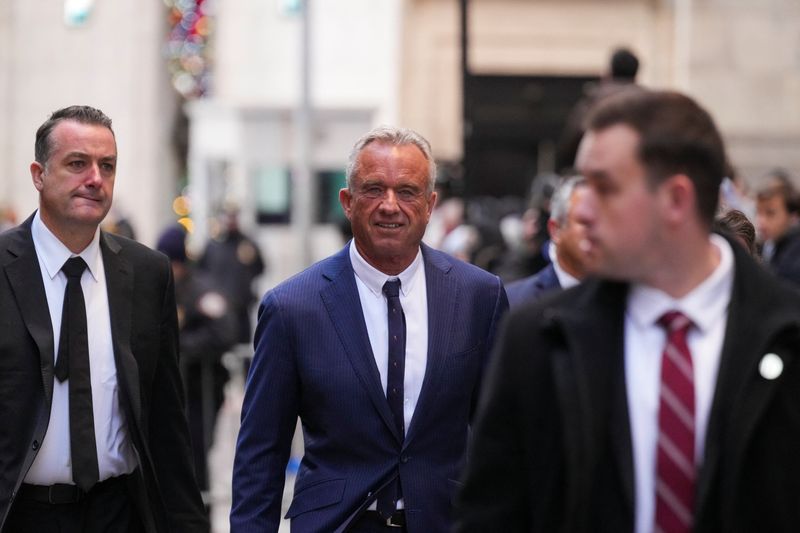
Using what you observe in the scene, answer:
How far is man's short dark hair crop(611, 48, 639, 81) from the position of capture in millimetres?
10703

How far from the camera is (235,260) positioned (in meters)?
20.0

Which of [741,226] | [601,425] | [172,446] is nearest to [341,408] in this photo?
[172,446]

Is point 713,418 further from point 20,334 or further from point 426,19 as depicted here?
point 426,19

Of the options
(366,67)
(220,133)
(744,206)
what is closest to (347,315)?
→ (744,206)

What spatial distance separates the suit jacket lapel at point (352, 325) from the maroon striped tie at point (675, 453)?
6.62 feet

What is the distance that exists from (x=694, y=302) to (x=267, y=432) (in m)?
2.34

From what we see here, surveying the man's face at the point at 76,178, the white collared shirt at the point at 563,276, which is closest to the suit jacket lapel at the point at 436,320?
the white collared shirt at the point at 563,276

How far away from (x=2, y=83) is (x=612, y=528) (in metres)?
25.6

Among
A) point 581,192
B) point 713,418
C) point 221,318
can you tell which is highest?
point 581,192

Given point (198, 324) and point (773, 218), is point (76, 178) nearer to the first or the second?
point (198, 324)

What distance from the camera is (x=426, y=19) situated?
27.8 meters

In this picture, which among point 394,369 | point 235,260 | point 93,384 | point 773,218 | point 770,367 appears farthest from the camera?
point 235,260

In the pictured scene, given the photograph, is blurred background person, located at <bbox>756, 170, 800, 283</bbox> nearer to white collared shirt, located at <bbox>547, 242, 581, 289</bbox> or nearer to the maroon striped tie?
white collared shirt, located at <bbox>547, 242, 581, 289</bbox>

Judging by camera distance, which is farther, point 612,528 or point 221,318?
point 221,318
